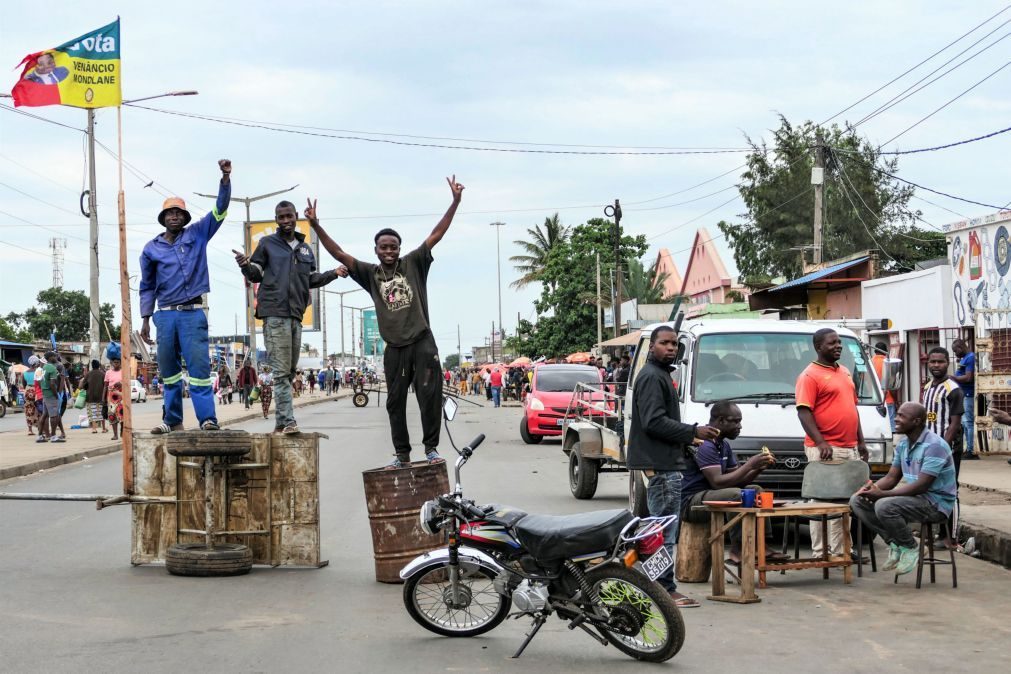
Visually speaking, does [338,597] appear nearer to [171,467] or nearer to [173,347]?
[171,467]

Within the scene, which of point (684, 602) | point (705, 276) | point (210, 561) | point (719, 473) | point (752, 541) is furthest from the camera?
point (705, 276)

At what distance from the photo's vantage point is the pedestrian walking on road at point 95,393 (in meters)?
26.5

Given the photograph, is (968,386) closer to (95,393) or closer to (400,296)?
(400,296)

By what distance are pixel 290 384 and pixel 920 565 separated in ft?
16.7

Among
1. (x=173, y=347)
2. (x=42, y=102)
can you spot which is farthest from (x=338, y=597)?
(x=42, y=102)

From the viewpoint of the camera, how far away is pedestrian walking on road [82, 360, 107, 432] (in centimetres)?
2655

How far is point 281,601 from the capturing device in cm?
824

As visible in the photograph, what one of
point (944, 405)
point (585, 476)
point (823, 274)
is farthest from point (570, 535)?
point (823, 274)

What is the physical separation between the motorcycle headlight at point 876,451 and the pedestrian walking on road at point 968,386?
7.48 meters

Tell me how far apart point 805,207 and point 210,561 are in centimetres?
5271

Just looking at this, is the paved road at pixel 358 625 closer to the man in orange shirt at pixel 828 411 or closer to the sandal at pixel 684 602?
the sandal at pixel 684 602

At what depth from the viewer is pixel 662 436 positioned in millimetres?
8102

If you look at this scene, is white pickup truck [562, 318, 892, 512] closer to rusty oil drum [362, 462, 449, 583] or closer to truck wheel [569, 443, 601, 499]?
truck wheel [569, 443, 601, 499]

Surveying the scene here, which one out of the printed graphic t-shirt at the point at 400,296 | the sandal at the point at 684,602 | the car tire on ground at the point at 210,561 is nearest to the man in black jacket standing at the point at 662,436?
the sandal at the point at 684,602
